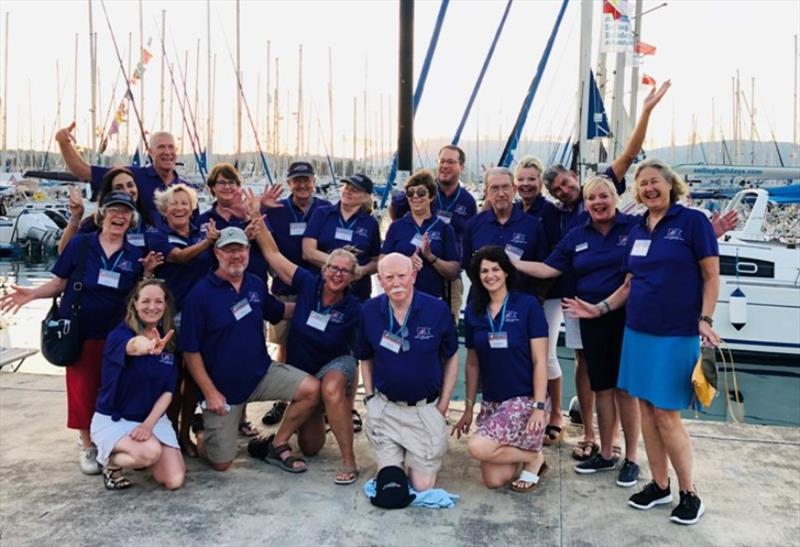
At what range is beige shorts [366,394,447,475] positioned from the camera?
3.91 meters

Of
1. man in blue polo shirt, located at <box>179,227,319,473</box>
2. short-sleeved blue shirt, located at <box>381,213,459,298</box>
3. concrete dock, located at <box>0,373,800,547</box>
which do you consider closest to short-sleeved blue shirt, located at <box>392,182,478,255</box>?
short-sleeved blue shirt, located at <box>381,213,459,298</box>

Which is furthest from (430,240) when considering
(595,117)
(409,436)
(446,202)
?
(595,117)

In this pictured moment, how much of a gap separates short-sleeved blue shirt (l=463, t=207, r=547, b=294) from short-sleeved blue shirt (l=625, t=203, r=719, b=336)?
42.0 inches

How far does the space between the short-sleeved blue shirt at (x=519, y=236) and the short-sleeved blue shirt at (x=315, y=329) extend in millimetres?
898

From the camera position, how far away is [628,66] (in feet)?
38.4

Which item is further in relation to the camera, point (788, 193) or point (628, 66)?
point (788, 193)

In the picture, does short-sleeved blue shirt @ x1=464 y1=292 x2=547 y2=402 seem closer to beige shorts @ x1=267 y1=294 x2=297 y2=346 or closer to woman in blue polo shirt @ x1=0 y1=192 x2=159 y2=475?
beige shorts @ x1=267 y1=294 x2=297 y2=346

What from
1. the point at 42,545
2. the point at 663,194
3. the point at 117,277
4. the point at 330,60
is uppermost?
the point at 330,60

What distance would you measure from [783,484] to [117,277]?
4316 mm

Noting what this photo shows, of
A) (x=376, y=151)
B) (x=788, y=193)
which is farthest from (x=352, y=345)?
(x=376, y=151)

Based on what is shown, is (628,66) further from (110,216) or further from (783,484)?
(110,216)

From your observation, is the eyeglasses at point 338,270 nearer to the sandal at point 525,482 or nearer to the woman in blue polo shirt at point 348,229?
the woman in blue polo shirt at point 348,229

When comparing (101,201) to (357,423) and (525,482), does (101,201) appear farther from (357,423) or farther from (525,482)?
(525,482)

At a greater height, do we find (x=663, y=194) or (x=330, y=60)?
(x=330, y=60)
